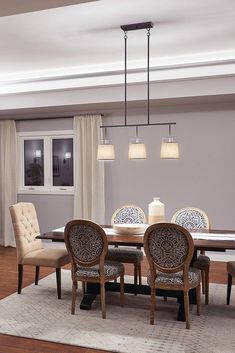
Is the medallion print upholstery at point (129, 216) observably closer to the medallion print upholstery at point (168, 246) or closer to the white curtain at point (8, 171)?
the medallion print upholstery at point (168, 246)

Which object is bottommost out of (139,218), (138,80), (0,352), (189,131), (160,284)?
(0,352)

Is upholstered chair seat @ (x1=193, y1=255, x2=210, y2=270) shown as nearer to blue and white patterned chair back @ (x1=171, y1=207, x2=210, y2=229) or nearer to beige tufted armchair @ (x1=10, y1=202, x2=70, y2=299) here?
blue and white patterned chair back @ (x1=171, y1=207, x2=210, y2=229)

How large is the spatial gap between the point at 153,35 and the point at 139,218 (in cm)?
221

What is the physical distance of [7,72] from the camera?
5727 millimetres

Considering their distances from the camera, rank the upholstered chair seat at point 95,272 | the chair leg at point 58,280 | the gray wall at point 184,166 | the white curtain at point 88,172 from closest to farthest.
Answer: the upholstered chair seat at point 95,272 → the chair leg at point 58,280 → the gray wall at point 184,166 → the white curtain at point 88,172

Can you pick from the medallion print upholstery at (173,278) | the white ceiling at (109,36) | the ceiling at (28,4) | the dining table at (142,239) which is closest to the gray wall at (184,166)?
the white ceiling at (109,36)

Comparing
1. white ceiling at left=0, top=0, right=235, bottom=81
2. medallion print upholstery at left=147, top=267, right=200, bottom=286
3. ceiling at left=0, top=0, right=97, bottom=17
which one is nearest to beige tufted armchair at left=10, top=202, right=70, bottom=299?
medallion print upholstery at left=147, top=267, right=200, bottom=286

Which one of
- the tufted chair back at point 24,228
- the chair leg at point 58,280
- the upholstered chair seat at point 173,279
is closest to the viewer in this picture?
the upholstered chair seat at point 173,279

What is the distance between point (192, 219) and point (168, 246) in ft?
4.47

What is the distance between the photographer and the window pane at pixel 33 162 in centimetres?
715

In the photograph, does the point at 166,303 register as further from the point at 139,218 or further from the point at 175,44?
the point at 175,44

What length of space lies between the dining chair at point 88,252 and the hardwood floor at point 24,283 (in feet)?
2.09

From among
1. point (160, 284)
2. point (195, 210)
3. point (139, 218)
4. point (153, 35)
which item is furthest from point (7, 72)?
point (160, 284)

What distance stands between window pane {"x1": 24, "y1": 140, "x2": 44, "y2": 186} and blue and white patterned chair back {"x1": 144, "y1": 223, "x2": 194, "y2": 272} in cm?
413
